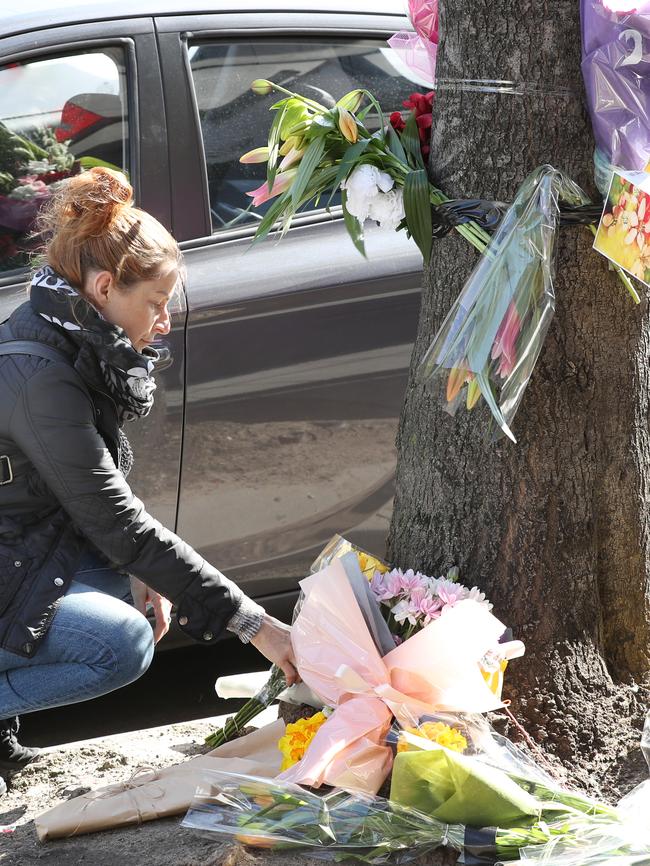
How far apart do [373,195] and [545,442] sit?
603 millimetres

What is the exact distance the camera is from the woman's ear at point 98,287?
2361 millimetres

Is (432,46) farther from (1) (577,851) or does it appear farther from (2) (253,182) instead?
(1) (577,851)

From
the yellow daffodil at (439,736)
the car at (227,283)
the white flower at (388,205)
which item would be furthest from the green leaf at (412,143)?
the yellow daffodil at (439,736)

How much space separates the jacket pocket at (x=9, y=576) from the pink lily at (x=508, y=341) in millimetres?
1062

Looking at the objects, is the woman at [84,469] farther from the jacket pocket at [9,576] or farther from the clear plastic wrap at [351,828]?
the clear plastic wrap at [351,828]

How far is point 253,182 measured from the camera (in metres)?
3.23

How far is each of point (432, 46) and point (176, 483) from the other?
1.26 m

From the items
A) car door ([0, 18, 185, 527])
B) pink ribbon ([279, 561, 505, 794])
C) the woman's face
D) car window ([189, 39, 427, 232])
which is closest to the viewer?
pink ribbon ([279, 561, 505, 794])

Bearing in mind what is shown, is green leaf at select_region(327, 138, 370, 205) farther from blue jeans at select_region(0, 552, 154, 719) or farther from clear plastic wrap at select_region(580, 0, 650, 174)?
blue jeans at select_region(0, 552, 154, 719)

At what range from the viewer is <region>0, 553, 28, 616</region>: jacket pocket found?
2396mm

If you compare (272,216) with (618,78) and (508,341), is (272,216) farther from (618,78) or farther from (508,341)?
(618,78)

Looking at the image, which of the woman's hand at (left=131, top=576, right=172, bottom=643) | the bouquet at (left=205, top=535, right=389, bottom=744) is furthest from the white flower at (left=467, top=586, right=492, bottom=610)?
the woman's hand at (left=131, top=576, right=172, bottom=643)

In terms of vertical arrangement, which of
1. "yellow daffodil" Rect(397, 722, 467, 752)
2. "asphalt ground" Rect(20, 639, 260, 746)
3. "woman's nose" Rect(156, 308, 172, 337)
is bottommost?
"asphalt ground" Rect(20, 639, 260, 746)

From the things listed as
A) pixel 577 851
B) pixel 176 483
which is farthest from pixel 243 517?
pixel 577 851
